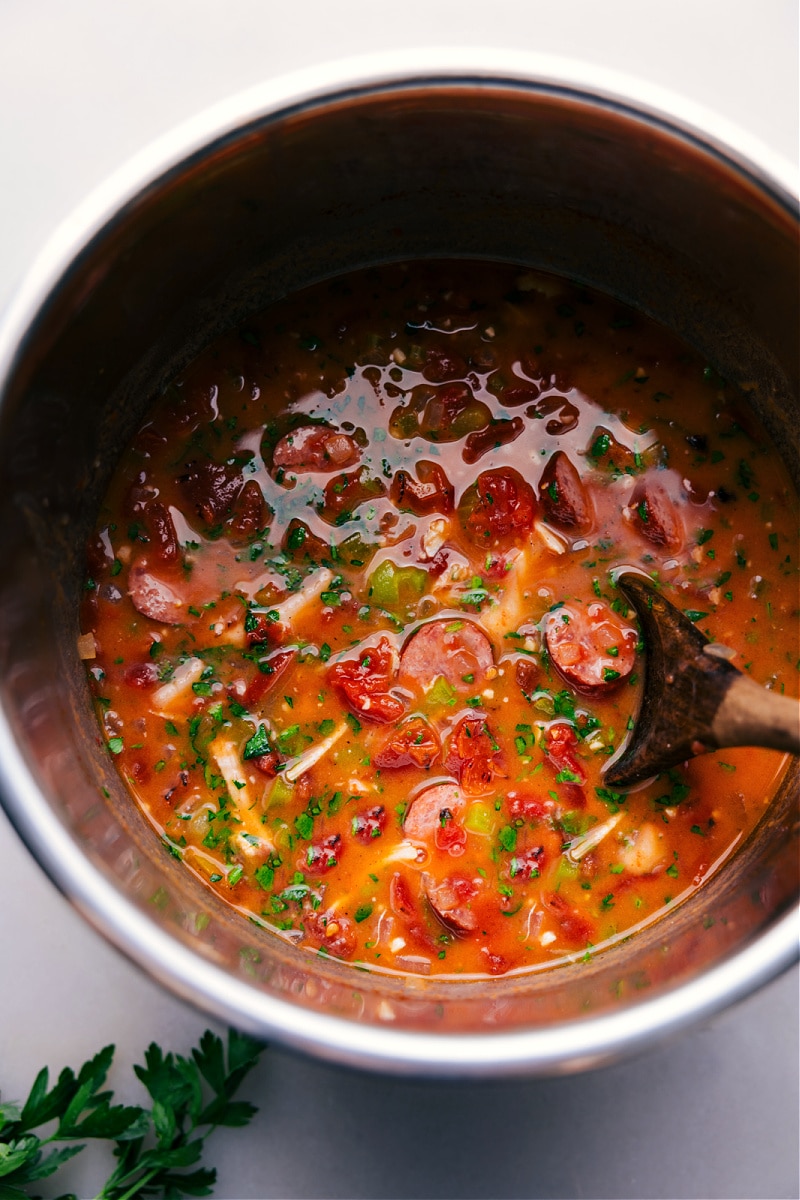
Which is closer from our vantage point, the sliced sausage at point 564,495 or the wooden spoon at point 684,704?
the wooden spoon at point 684,704

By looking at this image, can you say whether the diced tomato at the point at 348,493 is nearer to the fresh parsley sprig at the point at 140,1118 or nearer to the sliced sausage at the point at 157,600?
the sliced sausage at the point at 157,600

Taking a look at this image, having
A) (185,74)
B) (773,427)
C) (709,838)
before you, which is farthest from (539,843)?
(185,74)

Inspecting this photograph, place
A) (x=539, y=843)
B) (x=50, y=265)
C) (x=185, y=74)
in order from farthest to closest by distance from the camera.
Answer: (x=185, y=74) < (x=539, y=843) < (x=50, y=265)

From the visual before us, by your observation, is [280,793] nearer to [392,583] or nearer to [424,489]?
[392,583]

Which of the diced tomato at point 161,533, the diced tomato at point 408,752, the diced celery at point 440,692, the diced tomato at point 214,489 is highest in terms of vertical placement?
the diced tomato at point 214,489

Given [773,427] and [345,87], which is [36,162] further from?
[773,427]

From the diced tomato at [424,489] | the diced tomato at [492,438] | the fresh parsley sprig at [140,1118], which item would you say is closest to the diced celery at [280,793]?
the fresh parsley sprig at [140,1118]
